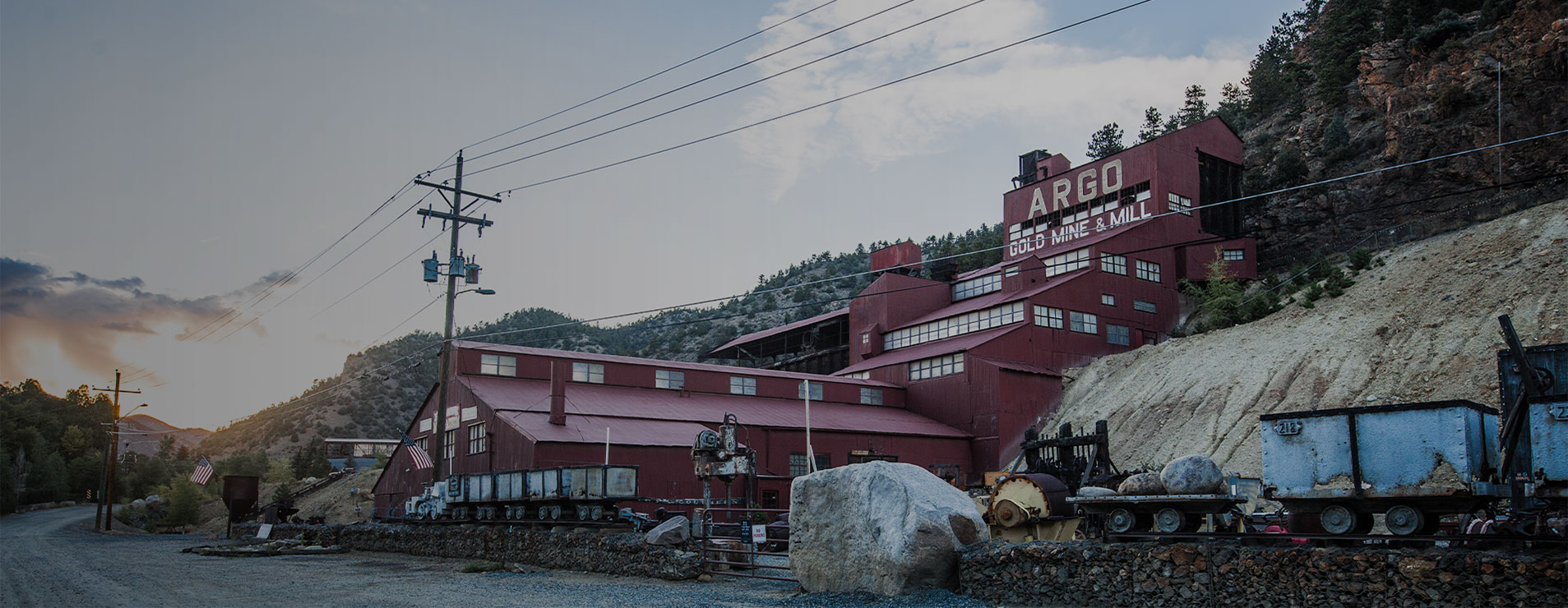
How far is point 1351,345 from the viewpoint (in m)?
39.5

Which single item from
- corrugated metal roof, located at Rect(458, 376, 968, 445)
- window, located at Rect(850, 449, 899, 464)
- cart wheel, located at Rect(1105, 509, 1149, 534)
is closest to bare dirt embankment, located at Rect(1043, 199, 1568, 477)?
corrugated metal roof, located at Rect(458, 376, 968, 445)

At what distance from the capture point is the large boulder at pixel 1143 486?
15328 mm

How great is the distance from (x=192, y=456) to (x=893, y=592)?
106 metres

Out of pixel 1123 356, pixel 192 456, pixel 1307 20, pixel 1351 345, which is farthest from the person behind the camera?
pixel 192 456

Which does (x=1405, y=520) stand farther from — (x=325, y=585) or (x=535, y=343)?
A: (x=535, y=343)

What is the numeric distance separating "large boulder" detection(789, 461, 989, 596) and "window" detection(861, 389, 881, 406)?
34.8 metres

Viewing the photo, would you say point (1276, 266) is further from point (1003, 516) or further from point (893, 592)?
point (893, 592)

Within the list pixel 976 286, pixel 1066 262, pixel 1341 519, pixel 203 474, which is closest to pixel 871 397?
pixel 976 286

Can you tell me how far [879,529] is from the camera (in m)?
17.2

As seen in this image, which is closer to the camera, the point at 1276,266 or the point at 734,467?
the point at 734,467

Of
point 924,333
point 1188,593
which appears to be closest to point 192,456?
point 924,333

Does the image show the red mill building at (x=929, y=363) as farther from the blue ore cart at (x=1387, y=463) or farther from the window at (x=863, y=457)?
the blue ore cart at (x=1387, y=463)

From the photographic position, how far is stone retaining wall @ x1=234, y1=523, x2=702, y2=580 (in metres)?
21.5

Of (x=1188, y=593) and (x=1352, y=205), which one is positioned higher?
(x=1352, y=205)
